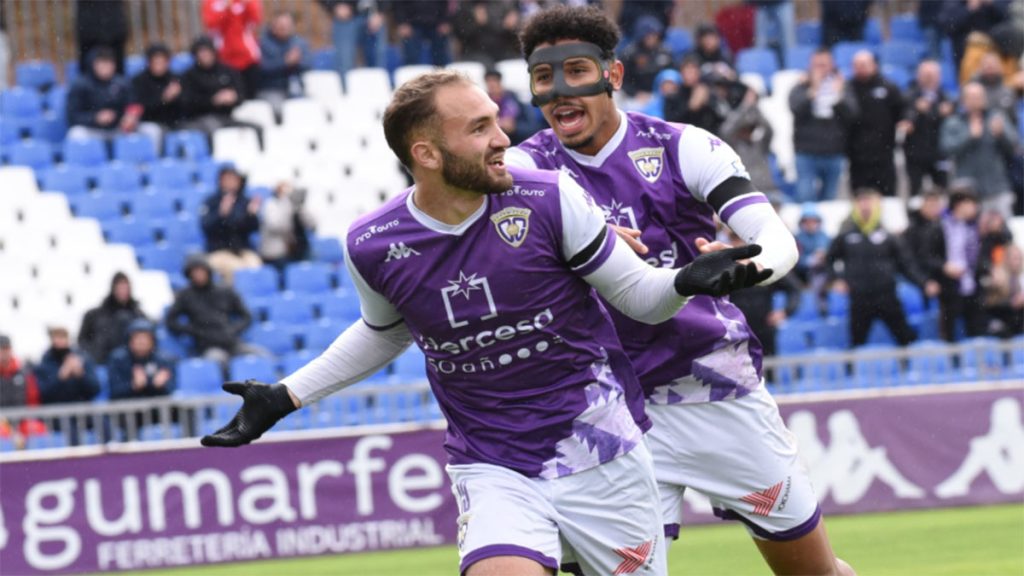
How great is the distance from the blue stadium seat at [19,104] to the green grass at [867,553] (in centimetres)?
813

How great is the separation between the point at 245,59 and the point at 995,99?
26.5 feet

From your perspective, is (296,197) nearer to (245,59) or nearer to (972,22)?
(245,59)

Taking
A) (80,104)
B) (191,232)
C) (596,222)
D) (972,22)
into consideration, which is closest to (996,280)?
(972,22)

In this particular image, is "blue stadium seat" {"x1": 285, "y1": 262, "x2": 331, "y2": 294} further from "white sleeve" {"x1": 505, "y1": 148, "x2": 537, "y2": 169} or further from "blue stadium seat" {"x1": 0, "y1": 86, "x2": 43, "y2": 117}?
"white sleeve" {"x1": 505, "y1": 148, "x2": 537, "y2": 169}

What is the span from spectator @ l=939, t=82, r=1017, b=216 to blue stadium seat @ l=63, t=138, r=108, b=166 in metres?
8.94

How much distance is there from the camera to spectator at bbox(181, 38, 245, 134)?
19297mm

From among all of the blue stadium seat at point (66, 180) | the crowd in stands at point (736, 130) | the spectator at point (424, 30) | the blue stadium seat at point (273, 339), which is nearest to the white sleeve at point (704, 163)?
the crowd in stands at point (736, 130)

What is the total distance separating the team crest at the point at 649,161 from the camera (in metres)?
6.61

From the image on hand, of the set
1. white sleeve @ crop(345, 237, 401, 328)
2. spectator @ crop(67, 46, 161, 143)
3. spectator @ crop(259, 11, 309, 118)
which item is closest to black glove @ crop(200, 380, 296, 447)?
white sleeve @ crop(345, 237, 401, 328)

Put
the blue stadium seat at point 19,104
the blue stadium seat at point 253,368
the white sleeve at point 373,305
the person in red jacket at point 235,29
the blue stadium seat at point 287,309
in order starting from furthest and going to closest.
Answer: the blue stadium seat at point 19,104 → the person in red jacket at point 235,29 → the blue stadium seat at point 287,309 → the blue stadium seat at point 253,368 → the white sleeve at point 373,305

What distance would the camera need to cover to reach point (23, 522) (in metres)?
13.7

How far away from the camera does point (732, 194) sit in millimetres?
6418

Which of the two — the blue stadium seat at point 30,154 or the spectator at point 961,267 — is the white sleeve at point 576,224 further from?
the blue stadium seat at point 30,154

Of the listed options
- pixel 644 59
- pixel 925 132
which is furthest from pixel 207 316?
pixel 925 132
